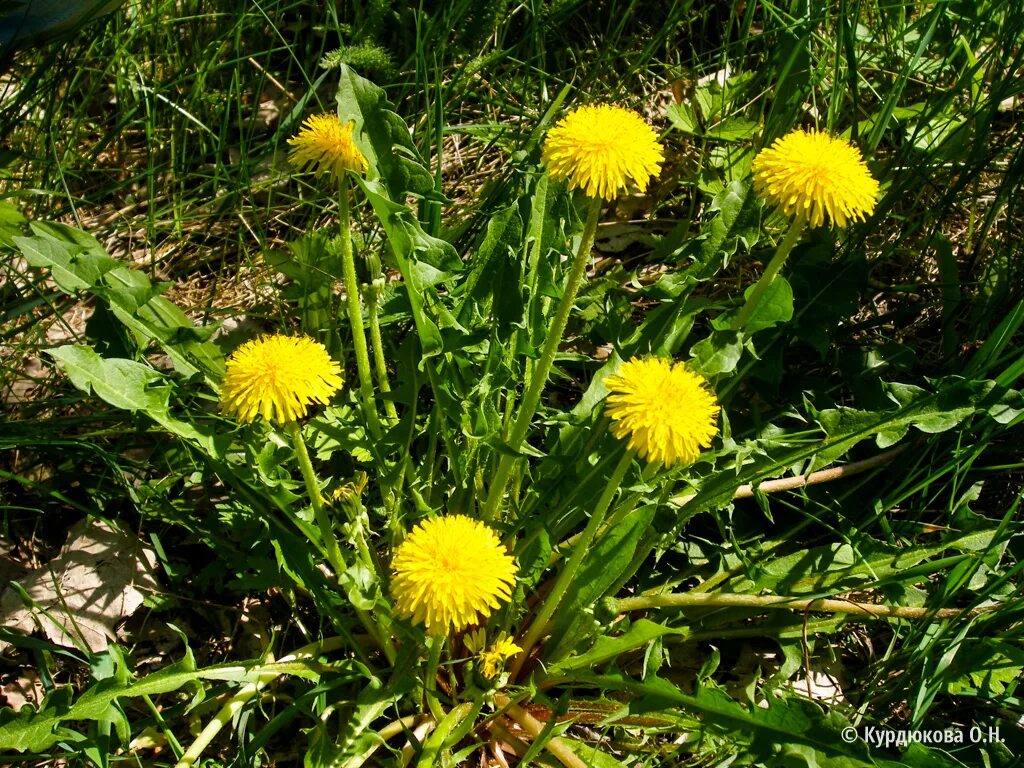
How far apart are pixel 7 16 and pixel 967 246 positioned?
2.43 m

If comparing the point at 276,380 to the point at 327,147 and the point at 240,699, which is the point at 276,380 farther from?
the point at 240,699

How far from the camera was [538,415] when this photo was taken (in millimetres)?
2160

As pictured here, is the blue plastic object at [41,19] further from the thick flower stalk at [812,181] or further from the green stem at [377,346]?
the thick flower stalk at [812,181]

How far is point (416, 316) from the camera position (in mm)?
1830

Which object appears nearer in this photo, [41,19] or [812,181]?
[812,181]

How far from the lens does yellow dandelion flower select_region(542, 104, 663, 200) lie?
153 cm

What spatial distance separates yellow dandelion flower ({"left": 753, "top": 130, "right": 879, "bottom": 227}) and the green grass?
0.35m

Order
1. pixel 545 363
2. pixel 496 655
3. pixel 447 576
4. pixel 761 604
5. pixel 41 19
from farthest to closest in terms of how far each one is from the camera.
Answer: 1. pixel 41 19
2. pixel 761 604
3. pixel 496 655
4. pixel 545 363
5. pixel 447 576

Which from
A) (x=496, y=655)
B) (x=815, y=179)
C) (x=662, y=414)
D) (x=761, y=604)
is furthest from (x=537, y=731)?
(x=815, y=179)

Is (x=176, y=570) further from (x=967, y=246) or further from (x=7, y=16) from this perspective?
(x=967, y=246)

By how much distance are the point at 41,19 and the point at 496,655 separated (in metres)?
1.68

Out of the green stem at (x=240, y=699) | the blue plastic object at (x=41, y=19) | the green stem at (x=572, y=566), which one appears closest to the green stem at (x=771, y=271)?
the green stem at (x=572, y=566)

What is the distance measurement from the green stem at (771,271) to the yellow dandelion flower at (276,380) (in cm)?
79

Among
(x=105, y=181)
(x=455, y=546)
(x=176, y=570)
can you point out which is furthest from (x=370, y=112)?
(x=105, y=181)
